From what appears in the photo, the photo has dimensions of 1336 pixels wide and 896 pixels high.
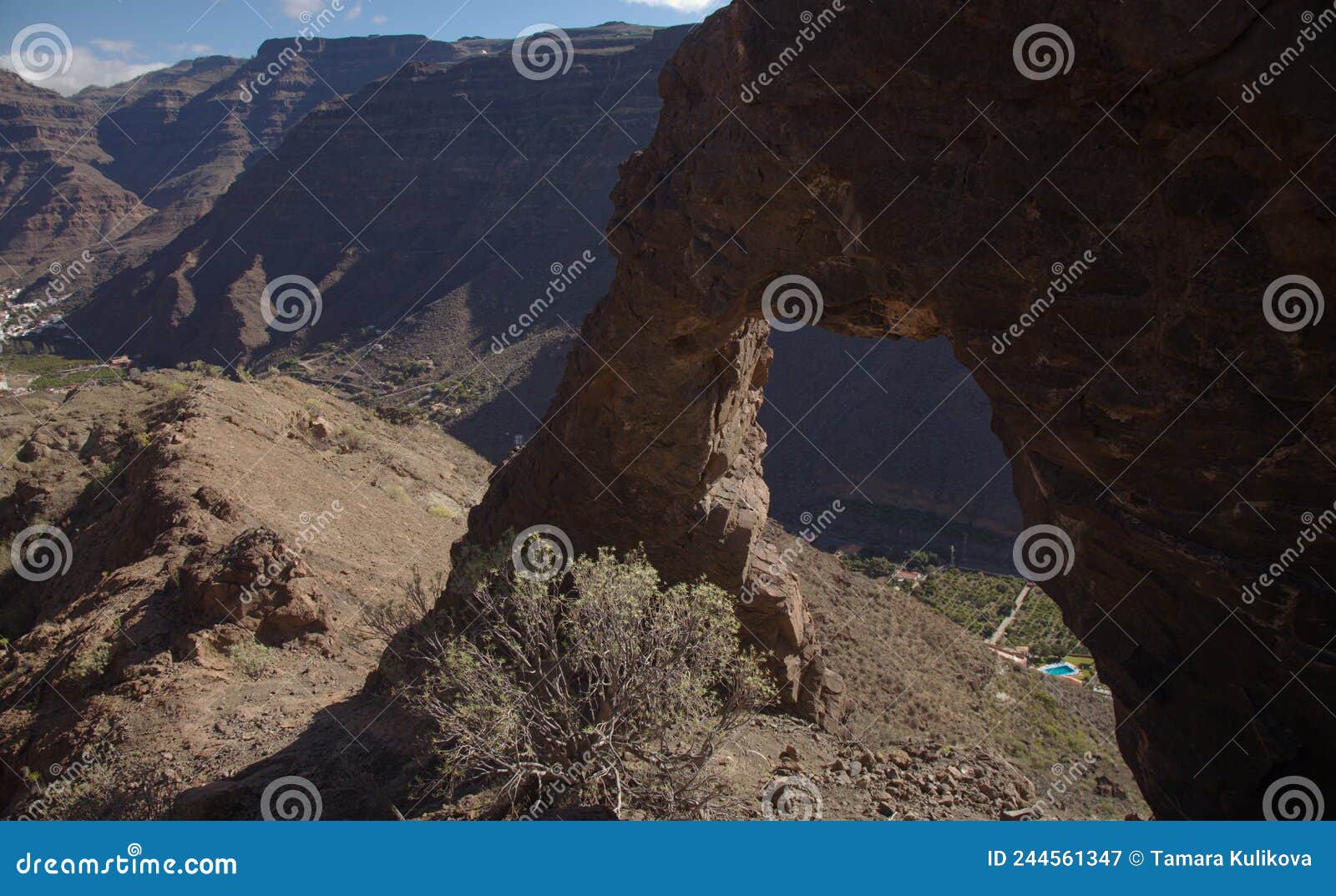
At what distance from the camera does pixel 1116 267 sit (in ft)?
26.1

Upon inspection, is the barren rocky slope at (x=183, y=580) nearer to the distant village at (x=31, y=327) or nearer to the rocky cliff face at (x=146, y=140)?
the distant village at (x=31, y=327)

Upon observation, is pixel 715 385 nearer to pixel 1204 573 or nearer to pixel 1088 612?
pixel 1088 612

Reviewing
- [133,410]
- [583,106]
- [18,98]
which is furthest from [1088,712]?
[18,98]

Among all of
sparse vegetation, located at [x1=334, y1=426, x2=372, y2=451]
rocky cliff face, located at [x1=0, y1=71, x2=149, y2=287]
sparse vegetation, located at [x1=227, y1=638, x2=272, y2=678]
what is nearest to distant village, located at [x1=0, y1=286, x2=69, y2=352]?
rocky cliff face, located at [x1=0, y1=71, x2=149, y2=287]

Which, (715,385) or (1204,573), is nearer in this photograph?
(1204,573)

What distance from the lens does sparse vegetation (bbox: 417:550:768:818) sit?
9453mm

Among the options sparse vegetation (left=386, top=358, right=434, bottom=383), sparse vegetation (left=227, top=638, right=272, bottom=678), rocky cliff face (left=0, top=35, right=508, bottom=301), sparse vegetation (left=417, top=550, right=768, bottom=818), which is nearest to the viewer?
sparse vegetation (left=417, top=550, right=768, bottom=818)

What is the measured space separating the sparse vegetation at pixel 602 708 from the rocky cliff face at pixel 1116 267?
4.57m

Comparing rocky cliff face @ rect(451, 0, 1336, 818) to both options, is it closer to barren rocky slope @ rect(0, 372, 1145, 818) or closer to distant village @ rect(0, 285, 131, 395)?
barren rocky slope @ rect(0, 372, 1145, 818)

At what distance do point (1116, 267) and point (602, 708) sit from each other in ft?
24.6

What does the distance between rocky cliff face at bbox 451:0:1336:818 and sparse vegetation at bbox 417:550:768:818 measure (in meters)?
4.57

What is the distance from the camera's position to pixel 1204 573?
8.38m

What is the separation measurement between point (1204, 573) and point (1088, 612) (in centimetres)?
192

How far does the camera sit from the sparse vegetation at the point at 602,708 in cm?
945
